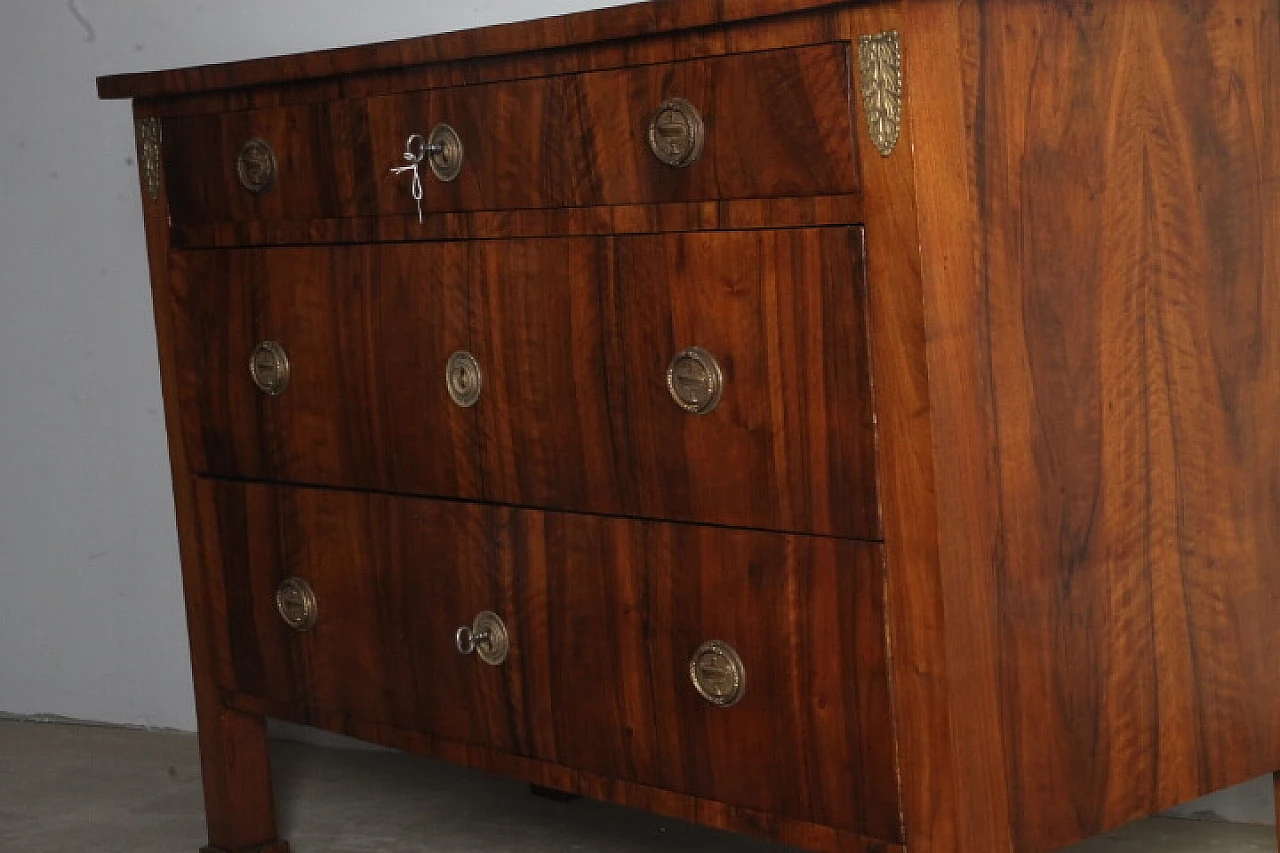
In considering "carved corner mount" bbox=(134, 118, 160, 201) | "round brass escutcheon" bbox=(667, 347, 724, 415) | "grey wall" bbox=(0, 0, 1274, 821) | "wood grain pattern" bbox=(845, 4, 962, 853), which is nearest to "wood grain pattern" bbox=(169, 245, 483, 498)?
"carved corner mount" bbox=(134, 118, 160, 201)

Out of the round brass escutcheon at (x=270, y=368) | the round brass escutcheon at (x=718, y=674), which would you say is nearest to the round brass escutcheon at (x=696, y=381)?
the round brass escutcheon at (x=718, y=674)

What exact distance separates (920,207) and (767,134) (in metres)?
0.19

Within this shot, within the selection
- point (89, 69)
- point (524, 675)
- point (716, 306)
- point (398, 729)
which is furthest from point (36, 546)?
point (716, 306)

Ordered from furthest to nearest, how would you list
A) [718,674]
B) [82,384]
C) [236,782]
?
[82,384], [236,782], [718,674]

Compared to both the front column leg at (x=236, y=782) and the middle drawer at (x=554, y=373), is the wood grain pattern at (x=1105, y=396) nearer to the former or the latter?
the middle drawer at (x=554, y=373)

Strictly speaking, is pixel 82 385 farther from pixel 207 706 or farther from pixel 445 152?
pixel 445 152

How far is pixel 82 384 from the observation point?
3.39 metres

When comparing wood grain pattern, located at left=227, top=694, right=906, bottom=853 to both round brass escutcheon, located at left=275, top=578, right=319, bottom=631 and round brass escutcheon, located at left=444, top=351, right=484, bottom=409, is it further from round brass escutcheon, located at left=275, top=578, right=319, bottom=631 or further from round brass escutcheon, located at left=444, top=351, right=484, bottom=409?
round brass escutcheon, located at left=444, top=351, right=484, bottom=409

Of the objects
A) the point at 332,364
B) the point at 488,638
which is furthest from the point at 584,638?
the point at 332,364

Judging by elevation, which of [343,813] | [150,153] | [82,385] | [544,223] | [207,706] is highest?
[150,153]

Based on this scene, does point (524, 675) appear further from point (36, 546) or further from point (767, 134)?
point (36, 546)

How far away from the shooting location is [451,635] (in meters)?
2.10

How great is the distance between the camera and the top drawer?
165 cm

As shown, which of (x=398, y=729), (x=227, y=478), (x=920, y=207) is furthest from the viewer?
(x=227, y=478)
